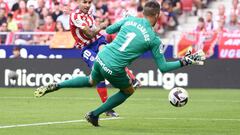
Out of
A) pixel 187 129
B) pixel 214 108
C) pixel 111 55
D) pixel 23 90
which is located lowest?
pixel 23 90

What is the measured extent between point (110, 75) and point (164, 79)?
43.9 ft

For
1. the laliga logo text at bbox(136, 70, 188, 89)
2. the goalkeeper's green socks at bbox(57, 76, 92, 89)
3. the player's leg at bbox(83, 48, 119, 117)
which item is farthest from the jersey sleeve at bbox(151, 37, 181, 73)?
the laliga logo text at bbox(136, 70, 188, 89)

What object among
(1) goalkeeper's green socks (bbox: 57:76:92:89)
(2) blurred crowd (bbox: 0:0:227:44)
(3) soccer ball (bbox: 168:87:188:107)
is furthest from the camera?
(2) blurred crowd (bbox: 0:0:227:44)

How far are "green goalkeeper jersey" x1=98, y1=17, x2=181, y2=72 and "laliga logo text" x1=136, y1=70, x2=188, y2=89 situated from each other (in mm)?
13258

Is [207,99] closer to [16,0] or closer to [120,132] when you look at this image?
[120,132]

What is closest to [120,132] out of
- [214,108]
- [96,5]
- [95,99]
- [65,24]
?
[214,108]

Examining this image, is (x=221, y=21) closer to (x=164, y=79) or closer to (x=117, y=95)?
(x=164, y=79)

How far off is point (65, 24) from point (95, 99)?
27.3ft

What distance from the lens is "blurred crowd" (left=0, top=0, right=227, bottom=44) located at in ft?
98.7

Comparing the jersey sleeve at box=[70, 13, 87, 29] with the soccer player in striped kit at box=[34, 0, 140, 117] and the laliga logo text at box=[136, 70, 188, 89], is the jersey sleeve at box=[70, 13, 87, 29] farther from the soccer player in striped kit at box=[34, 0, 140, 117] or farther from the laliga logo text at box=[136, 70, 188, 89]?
the laliga logo text at box=[136, 70, 188, 89]

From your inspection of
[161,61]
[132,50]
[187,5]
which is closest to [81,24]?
[132,50]

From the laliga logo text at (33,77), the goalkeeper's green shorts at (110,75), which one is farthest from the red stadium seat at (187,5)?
the goalkeeper's green shorts at (110,75)

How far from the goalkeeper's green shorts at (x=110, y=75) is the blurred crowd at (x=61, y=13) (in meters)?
15.5

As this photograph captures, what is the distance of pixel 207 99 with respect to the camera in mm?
21906
